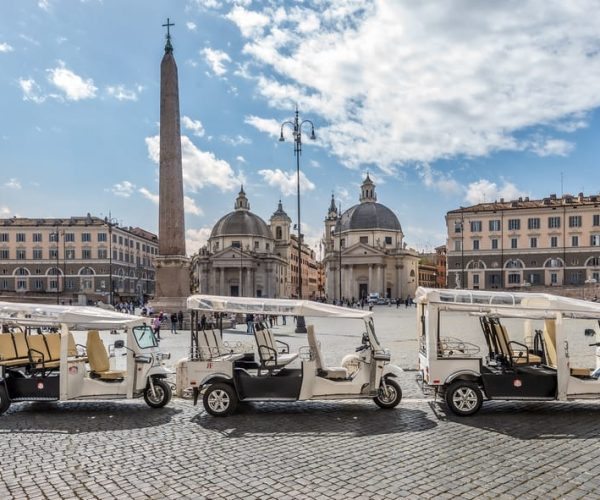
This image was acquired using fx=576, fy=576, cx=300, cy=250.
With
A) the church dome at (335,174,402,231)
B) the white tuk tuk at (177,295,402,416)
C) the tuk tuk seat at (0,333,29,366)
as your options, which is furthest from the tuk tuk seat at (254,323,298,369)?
the church dome at (335,174,402,231)

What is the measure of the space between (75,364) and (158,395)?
1.47m

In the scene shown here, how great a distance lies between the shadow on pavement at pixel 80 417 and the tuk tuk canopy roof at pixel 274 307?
6.15 feet

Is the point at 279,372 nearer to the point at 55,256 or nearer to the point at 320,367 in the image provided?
the point at 320,367

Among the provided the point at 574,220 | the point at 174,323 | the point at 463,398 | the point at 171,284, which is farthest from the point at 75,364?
the point at 574,220

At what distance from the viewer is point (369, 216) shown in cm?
10244

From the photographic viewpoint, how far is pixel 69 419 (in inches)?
361

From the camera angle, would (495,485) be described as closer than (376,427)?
Yes

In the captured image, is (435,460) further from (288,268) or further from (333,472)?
(288,268)

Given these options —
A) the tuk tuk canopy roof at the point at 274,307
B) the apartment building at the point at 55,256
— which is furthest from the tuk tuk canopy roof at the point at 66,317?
the apartment building at the point at 55,256

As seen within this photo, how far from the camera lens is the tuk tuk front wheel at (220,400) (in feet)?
30.1

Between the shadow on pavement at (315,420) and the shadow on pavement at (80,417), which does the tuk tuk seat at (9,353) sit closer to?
the shadow on pavement at (80,417)

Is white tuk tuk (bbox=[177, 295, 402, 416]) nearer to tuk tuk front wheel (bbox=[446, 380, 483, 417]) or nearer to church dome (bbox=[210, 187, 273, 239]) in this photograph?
tuk tuk front wheel (bbox=[446, 380, 483, 417])

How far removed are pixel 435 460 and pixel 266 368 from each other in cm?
343

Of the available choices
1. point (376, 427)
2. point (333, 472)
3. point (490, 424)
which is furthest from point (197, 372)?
point (490, 424)
